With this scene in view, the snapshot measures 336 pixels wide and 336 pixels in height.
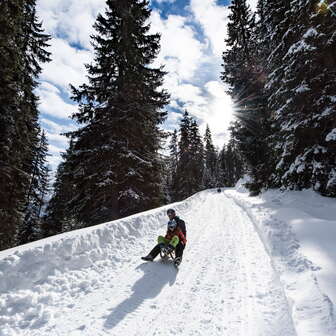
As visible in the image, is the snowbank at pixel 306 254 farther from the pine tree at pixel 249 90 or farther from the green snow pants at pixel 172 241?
the pine tree at pixel 249 90

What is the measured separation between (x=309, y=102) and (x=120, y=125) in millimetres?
9285

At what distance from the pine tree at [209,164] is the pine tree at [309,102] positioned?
48603 mm

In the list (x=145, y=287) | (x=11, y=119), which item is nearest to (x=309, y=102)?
(x=145, y=287)

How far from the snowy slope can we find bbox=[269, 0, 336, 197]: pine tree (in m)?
4.63

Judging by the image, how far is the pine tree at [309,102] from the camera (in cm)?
985

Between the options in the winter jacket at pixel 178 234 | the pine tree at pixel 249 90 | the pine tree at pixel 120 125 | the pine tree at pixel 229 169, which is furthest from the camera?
the pine tree at pixel 229 169

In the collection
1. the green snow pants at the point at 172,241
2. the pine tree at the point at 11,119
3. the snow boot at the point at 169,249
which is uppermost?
the pine tree at the point at 11,119

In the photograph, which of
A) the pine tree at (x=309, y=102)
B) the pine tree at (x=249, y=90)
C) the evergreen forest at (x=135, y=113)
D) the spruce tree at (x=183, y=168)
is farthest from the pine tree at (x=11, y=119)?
the spruce tree at (x=183, y=168)

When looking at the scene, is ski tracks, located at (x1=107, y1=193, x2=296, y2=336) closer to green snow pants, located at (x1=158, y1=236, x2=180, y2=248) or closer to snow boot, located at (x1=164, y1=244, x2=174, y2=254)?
snow boot, located at (x1=164, y1=244, x2=174, y2=254)

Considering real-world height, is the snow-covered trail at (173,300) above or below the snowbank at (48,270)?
below

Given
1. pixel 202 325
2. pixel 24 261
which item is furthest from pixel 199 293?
pixel 24 261

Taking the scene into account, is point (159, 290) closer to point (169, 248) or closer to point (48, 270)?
point (169, 248)

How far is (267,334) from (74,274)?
12.9 feet

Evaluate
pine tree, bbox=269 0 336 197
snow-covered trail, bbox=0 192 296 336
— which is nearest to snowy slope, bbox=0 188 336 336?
snow-covered trail, bbox=0 192 296 336
